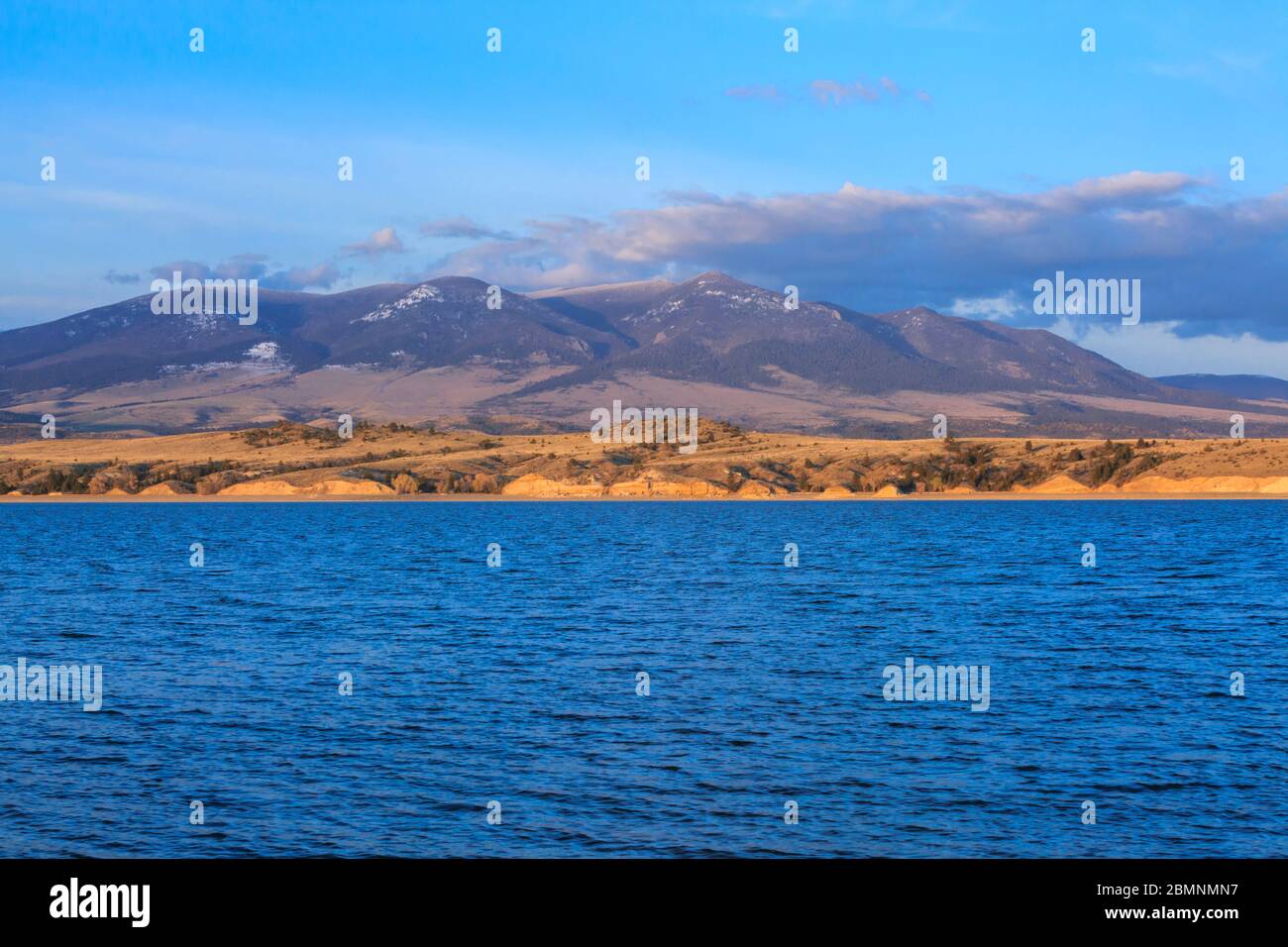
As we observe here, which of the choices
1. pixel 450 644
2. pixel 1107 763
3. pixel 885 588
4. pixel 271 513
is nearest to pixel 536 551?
pixel 885 588
